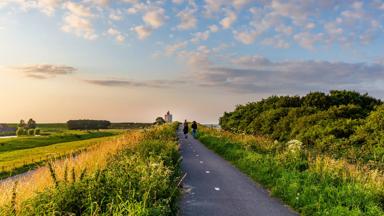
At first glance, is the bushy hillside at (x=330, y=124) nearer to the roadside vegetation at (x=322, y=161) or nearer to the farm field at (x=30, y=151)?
the roadside vegetation at (x=322, y=161)

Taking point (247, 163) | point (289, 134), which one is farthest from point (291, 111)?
point (247, 163)

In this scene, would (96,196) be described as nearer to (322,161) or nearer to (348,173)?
(348,173)

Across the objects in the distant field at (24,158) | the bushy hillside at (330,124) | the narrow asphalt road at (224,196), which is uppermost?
the bushy hillside at (330,124)

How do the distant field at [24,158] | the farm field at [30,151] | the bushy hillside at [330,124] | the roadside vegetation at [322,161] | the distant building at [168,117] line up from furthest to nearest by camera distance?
the distant building at [168,117] < the farm field at [30,151] < the distant field at [24,158] < the bushy hillside at [330,124] < the roadside vegetation at [322,161]

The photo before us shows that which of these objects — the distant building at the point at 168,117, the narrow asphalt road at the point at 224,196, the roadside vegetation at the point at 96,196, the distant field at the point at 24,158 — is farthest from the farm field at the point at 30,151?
the distant building at the point at 168,117

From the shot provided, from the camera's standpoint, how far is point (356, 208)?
9.75m

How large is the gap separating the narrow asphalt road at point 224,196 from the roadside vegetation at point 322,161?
1.90ft

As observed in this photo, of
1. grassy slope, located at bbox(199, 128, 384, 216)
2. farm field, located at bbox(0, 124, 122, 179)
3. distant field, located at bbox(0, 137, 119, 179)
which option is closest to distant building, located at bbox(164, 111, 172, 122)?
farm field, located at bbox(0, 124, 122, 179)

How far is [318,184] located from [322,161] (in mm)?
3345

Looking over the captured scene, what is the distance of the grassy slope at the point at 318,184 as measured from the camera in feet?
34.0

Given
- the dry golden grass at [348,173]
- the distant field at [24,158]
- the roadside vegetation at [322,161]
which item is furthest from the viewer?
the distant field at [24,158]

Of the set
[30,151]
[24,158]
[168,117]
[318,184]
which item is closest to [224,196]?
[318,184]

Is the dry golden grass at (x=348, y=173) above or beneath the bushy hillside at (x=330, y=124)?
beneath

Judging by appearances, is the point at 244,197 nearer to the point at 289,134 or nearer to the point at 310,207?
the point at 310,207
